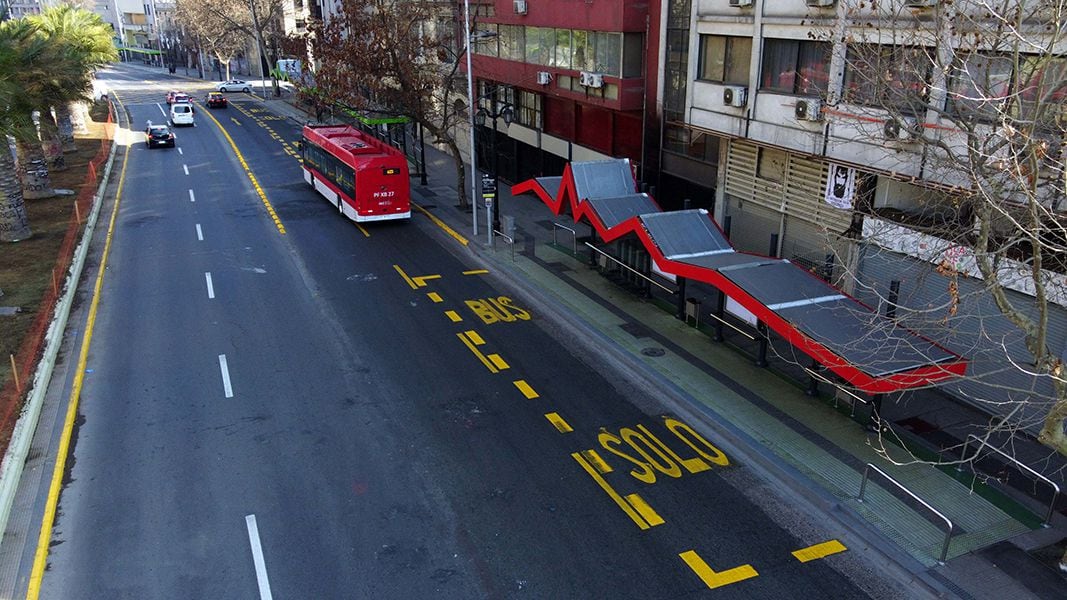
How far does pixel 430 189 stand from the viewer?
118 feet

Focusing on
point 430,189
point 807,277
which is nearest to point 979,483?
point 807,277

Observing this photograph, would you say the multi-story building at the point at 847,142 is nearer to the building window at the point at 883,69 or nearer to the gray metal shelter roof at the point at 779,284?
the building window at the point at 883,69

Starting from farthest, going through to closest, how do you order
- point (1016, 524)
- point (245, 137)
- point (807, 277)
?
point (245, 137)
point (807, 277)
point (1016, 524)

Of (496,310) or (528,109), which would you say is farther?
(528,109)

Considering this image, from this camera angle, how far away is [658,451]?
13859mm

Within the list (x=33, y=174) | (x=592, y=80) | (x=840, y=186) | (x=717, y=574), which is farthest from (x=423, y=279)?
(x=33, y=174)

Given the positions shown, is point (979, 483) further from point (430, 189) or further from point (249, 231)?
point (430, 189)

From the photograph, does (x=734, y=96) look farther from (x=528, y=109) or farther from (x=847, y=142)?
(x=528, y=109)

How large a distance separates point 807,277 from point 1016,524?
633 centimetres

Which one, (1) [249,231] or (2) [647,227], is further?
(1) [249,231]

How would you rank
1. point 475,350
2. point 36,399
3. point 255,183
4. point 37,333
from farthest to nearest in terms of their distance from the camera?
point 255,183 → point 37,333 → point 475,350 → point 36,399

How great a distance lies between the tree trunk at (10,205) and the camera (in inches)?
1008

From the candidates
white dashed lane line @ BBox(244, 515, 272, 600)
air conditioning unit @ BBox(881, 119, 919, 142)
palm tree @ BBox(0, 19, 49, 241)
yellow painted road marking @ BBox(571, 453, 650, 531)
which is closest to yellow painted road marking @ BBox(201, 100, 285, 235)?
palm tree @ BBox(0, 19, 49, 241)

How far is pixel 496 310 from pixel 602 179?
5092 mm
